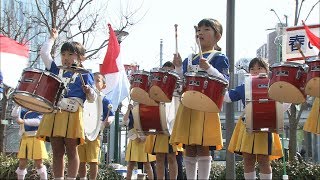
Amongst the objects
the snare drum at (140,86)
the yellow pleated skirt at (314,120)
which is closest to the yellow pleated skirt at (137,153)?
the snare drum at (140,86)

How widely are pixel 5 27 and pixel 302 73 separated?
11708mm

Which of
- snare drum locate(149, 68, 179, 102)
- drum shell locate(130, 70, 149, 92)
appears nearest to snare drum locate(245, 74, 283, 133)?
snare drum locate(149, 68, 179, 102)

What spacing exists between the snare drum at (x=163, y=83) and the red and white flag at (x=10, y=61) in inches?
62.3

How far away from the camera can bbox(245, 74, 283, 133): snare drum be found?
5078 millimetres

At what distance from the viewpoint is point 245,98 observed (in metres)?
5.17

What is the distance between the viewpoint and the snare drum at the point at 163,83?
507cm

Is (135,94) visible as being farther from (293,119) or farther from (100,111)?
(293,119)

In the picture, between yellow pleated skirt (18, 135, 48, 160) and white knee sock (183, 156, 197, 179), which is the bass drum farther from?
yellow pleated skirt (18, 135, 48, 160)

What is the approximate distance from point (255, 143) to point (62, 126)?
6.81ft

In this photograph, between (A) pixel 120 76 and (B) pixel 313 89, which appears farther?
(A) pixel 120 76

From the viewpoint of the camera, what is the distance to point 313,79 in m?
4.33

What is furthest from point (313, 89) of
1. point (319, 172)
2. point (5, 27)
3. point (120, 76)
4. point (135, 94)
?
point (5, 27)

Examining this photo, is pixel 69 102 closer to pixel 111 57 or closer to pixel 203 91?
pixel 203 91

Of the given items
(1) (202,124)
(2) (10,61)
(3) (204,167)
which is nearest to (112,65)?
(2) (10,61)
